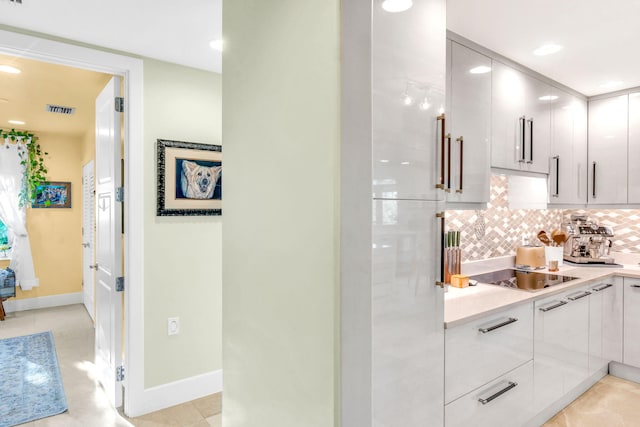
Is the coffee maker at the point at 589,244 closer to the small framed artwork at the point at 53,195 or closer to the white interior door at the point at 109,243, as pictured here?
the white interior door at the point at 109,243

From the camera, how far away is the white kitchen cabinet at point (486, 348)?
5.34 ft

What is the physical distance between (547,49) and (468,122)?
0.77 m

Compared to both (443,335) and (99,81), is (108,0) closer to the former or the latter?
(99,81)

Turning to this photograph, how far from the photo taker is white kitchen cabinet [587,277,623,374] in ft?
9.11

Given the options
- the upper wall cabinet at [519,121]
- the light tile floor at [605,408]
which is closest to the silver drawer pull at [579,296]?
the light tile floor at [605,408]

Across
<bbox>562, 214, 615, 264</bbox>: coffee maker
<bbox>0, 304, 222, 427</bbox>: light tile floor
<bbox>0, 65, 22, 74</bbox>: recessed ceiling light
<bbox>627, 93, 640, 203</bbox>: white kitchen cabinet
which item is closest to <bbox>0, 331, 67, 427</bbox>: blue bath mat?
<bbox>0, 304, 222, 427</bbox>: light tile floor

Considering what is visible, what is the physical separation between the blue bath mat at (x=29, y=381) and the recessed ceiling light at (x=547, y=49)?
403cm

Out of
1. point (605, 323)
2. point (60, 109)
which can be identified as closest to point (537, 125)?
point (605, 323)

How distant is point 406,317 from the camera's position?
140 cm

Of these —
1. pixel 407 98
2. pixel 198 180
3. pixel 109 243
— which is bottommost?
pixel 109 243

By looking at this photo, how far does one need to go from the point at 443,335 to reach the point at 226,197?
1.24 m

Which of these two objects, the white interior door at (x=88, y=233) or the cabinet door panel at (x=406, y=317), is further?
the white interior door at (x=88, y=233)

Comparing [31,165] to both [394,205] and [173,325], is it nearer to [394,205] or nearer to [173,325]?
[173,325]

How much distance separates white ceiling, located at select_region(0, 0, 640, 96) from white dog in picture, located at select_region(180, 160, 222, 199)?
2.55 feet
